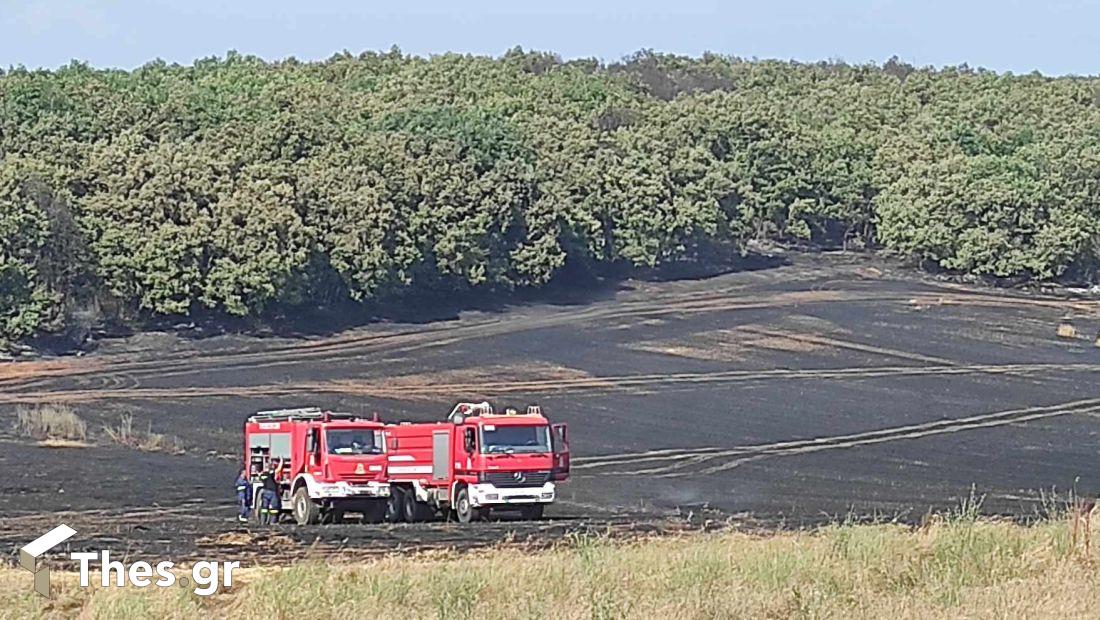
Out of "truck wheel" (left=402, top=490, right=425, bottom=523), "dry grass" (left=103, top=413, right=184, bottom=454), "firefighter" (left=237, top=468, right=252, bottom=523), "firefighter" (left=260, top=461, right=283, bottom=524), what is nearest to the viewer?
"firefighter" (left=260, top=461, right=283, bottom=524)

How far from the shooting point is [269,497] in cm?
3422

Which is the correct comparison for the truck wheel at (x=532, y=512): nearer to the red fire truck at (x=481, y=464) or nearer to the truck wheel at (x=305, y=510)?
the red fire truck at (x=481, y=464)

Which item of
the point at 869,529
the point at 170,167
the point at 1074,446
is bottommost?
the point at 1074,446

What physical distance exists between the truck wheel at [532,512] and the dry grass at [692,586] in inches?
475

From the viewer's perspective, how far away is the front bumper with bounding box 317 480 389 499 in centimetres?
3328

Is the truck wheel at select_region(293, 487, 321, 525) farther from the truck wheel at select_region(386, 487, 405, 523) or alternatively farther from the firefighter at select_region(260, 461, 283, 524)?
the truck wheel at select_region(386, 487, 405, 523)

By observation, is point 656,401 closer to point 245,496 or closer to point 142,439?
point 142,439

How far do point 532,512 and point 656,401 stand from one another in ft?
81.8

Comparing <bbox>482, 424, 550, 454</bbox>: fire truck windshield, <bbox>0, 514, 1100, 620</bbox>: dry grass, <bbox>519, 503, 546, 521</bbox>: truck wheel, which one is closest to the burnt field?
<bbox>519, 503, 546, 521</bbox>: truck wheel

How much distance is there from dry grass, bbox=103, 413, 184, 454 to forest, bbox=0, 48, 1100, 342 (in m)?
18.0

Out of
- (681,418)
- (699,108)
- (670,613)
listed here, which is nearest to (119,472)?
(681,418)

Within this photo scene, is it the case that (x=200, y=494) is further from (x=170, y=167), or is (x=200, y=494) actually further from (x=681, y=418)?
(x=170, y=167)

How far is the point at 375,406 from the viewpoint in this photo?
5472cm

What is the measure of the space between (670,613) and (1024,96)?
121m
